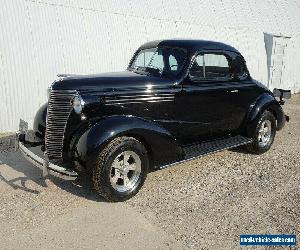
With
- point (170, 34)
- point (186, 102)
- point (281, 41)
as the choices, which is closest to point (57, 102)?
point (186, 102)

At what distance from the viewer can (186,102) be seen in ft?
18.5

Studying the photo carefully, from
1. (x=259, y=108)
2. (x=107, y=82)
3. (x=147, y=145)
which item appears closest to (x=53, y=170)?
(x=147, y=145)

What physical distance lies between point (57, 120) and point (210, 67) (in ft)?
9.67

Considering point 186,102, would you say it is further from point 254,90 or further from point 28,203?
point 28,203

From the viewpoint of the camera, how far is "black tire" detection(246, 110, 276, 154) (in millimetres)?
6759

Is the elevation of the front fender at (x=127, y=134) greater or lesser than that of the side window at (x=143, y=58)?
lesser

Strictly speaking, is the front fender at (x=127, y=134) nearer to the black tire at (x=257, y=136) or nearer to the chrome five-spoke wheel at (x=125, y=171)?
the chrome five-spoke wheel at (x=125, y=171)

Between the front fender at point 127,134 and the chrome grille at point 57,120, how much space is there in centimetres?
37

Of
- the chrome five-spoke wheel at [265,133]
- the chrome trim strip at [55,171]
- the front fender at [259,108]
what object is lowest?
the chrome five-spoke wheel at [265,133]

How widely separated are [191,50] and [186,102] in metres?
0.92

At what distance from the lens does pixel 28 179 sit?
5.53m

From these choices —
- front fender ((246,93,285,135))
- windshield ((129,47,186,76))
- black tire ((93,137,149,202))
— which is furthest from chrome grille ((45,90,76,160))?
front fender ((246,93,285,135))

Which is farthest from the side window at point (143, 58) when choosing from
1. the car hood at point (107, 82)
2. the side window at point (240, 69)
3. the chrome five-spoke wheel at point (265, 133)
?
the chrome five-spoke wheel at point (265, 133)

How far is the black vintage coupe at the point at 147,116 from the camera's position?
460cm
